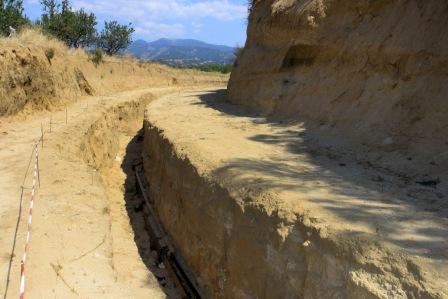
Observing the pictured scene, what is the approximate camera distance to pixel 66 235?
7641 millimetres

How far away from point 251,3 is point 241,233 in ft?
48.0

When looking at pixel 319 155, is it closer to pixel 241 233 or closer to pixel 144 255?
pixel 241 233

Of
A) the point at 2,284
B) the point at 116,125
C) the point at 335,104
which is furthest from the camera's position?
the point at 116,125

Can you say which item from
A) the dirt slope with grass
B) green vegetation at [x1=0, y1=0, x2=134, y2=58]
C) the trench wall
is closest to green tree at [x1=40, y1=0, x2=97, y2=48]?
green vegetation at [x1=0, y1=0, x2=134, y2=58]

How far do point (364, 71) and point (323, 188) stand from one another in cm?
480

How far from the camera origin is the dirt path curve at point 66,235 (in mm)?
6449

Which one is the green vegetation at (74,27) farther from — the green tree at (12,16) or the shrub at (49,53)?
the shrub at (49,53)

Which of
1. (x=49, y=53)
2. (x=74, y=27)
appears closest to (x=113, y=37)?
(x=74, y=27)

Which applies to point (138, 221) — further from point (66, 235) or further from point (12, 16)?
point (12, 16)

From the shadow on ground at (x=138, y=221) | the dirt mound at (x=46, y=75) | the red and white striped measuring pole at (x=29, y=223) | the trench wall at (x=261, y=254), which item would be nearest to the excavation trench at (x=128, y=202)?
the shadow on ground at (x=138, y=221)

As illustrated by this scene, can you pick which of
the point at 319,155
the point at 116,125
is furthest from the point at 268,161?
the point at 116,125

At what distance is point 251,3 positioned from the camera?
63.1 ft

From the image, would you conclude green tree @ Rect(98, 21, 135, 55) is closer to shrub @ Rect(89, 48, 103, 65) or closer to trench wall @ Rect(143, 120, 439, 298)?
shrub @ Rect(89, 48, 103, 65)

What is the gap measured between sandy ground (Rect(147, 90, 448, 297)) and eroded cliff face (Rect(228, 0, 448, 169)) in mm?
798
